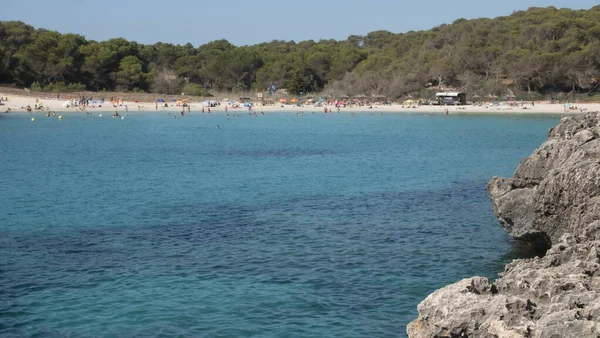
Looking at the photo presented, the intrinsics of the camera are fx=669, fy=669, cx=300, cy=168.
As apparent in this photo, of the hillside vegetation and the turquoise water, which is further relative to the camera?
the hillside vegetation

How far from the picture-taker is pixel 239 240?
761 inches

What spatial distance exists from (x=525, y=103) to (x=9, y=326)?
290 ft

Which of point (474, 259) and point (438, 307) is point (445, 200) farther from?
point (438, 307)

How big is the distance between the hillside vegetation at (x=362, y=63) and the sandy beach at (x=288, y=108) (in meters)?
6.19

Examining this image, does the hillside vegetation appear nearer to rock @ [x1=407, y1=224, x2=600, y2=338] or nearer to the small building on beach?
the small building on beach

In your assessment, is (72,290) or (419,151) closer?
(72,290)

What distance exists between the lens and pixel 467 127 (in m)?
70.7

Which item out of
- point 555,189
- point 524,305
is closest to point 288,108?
point 555,189

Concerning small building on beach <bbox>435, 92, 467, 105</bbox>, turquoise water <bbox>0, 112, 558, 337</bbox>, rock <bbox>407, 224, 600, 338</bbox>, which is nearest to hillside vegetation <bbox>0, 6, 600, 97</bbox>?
small building on beach <bbox>435, 92, 467, 105</bbox>

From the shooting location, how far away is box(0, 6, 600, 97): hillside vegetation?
311ft

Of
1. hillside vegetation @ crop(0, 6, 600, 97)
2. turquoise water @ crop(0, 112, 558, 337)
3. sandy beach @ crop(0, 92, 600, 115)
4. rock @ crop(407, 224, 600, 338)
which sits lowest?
turquoise water @ crop(0, 112, 558, 337)

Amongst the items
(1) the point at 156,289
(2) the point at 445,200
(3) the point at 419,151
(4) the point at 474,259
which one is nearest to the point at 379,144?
(3) the point at 419,151

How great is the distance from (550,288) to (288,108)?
97.9 meters

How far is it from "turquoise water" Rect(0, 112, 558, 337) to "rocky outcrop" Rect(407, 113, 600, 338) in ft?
9.03
